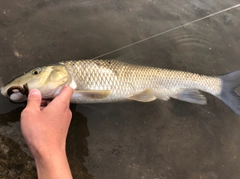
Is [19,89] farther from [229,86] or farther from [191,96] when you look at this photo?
[229,86]

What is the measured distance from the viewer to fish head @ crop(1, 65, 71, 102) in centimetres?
211

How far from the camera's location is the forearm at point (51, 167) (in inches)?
62.8

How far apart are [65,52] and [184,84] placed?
1.20 meters

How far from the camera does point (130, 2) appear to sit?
3205 millimetres

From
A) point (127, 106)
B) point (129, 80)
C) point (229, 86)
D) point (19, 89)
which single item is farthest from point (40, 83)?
point (229, 86)

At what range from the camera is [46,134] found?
5.48 ft

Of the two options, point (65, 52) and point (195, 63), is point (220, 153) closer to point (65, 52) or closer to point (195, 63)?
point (195, 63)

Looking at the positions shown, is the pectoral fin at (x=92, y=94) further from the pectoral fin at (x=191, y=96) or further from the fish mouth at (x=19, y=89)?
the pectoral fin at (x=191, y=96)

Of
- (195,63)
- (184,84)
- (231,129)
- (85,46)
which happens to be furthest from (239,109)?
(85,46)

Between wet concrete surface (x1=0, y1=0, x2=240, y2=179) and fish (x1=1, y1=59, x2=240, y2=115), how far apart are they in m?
0.19

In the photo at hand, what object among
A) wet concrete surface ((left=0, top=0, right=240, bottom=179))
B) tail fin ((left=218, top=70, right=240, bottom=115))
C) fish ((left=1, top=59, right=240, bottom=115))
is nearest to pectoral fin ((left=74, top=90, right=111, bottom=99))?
fish ((left=1, top=59, right=240, bottom=115))

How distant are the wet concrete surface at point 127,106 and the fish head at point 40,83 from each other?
248mm

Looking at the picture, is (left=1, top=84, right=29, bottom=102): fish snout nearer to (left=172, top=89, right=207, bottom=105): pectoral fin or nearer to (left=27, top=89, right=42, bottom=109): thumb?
(left=27, top=89, right=42, bottom=109): thumb

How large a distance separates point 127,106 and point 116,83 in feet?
1.12
